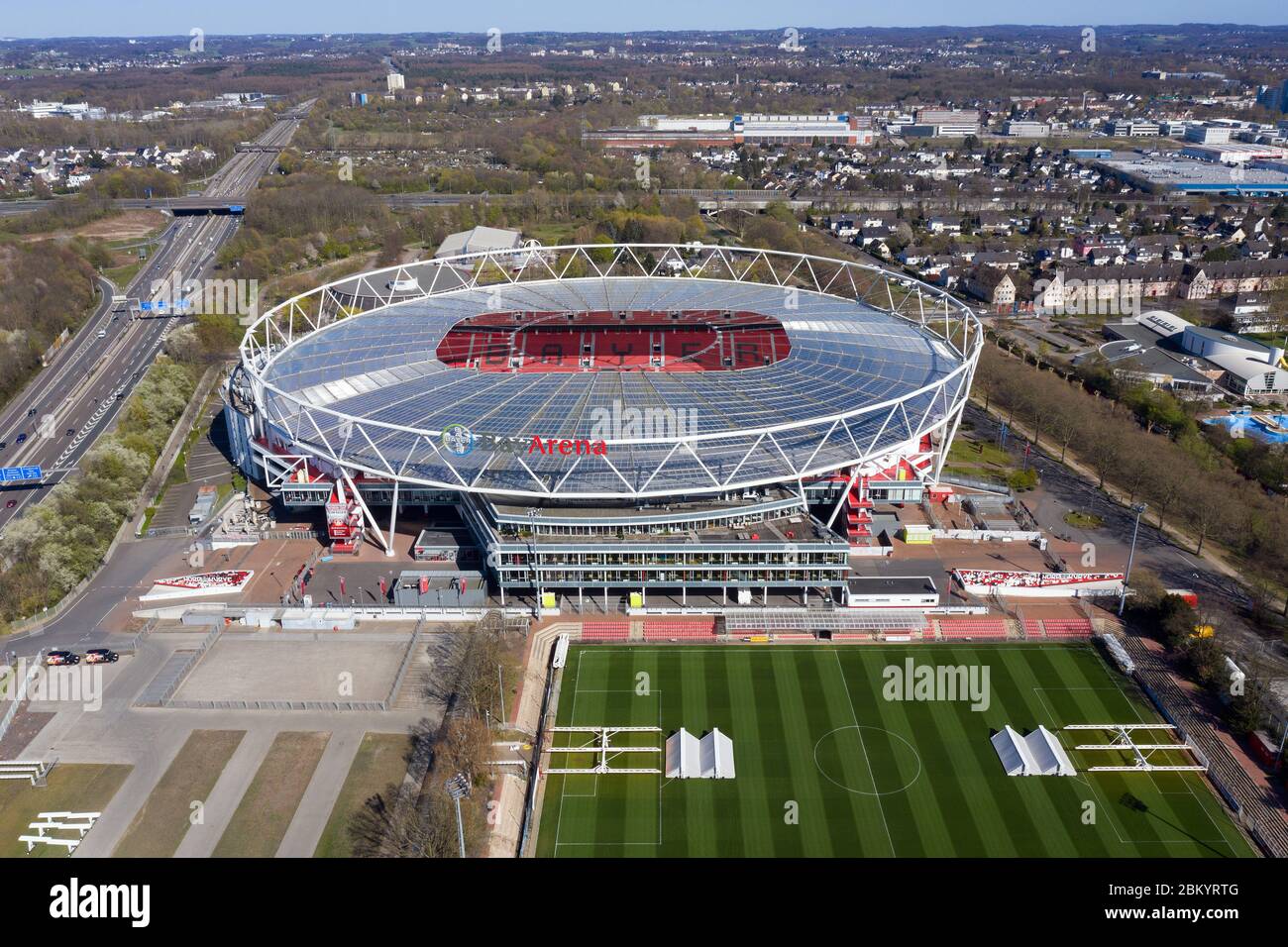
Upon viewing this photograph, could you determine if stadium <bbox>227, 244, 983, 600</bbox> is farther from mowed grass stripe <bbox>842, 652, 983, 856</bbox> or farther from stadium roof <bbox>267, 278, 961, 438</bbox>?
mowed grass stripe <bbox>842, 652, 983, 856</bbox>

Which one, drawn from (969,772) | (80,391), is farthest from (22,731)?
(80,391)

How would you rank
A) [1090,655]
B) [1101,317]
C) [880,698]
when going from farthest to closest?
[1101,317], [1090,655], [880,698]

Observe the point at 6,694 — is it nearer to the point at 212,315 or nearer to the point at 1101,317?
the point at 212,315

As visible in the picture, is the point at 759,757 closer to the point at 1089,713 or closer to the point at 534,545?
the point at 1089,713

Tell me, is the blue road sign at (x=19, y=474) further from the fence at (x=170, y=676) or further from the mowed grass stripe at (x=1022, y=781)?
the mowed grass stripe at (x=1022, y=781)

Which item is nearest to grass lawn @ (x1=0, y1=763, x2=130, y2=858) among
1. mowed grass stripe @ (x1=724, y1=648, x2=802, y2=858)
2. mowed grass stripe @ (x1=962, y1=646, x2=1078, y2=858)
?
mowed grass stripe @ (x1=724, y1=648, x2=802, y2=858)

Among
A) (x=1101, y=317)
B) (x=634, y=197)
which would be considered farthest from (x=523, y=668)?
(x=634, y=197)
